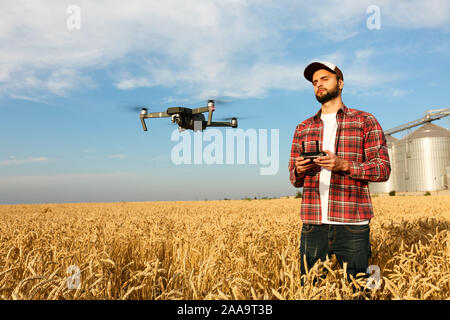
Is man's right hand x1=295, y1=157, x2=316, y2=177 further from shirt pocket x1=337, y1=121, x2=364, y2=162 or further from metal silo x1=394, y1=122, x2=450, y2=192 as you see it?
metal silo x1=394, y1=122, x2=450, y2=192

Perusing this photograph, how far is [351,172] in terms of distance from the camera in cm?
306

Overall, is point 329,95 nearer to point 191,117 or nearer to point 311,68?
point 311,68

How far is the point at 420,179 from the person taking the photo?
2121 inches

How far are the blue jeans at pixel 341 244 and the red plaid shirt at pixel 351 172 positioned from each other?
0.10m

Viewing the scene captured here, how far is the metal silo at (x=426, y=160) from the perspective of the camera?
53281 millimetres

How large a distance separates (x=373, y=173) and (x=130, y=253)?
4210mm

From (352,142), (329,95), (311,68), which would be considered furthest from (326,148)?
(311,68)

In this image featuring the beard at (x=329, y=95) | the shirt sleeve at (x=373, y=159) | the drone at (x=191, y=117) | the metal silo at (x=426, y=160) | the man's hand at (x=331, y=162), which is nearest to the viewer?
the man's hand at (x=331, y=162)

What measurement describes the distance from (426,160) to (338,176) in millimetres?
59910

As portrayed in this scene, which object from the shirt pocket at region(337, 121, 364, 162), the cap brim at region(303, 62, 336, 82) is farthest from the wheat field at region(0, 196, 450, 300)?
the cap brim at region(303, 62, 336, 82)

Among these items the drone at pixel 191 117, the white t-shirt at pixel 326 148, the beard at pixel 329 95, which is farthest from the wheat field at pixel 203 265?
the drone at pixel 191 117

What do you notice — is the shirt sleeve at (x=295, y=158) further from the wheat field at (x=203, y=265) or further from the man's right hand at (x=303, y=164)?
the wheat field at (x=203, y=265)
